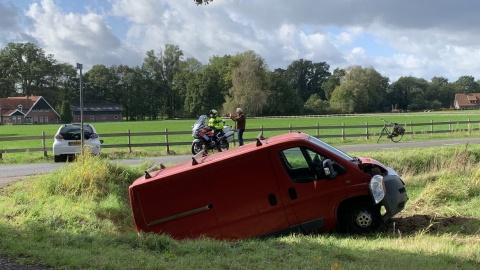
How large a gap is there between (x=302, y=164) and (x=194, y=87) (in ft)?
331

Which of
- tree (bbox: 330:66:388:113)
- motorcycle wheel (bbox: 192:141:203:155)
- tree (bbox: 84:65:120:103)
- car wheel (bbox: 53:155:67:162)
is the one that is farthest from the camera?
tree (bbox: 84:65:120:103)

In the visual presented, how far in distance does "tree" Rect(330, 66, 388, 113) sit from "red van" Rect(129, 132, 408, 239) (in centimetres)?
10412

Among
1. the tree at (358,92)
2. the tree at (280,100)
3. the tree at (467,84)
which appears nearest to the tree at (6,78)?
the tree at (280,100)

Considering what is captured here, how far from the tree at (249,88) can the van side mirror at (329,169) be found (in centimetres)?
8512

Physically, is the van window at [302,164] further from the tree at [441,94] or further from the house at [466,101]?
the house at [466,101]

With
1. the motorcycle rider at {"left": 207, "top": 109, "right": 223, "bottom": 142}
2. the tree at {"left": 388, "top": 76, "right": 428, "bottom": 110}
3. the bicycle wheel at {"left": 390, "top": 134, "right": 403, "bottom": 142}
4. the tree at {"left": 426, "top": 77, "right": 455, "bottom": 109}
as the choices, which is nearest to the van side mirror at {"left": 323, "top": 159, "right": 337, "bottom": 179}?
the motorcycle rider at {"left": 207, "top": 109, "right": 223, "bottom": 142}

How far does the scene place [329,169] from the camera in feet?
21.7

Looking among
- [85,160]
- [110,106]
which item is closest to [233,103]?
[110,106]

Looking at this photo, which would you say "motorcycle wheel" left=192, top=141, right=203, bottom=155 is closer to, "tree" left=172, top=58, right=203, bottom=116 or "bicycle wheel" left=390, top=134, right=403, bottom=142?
"bicycle wheel" left=390, top=134, right=403, bottom=142

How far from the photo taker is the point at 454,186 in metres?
10.2

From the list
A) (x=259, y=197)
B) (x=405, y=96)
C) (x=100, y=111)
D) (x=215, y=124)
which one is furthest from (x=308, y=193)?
(x=405, y=96)

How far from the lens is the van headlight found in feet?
21.4

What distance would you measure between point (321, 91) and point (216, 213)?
13766cm

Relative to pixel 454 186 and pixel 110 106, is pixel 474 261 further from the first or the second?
pixel 110 106
